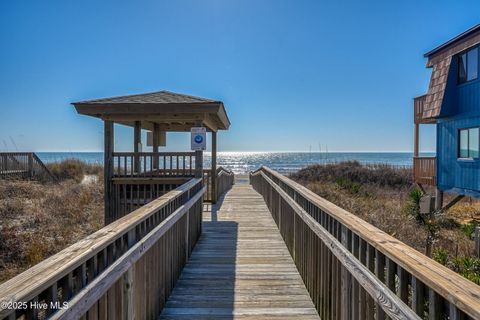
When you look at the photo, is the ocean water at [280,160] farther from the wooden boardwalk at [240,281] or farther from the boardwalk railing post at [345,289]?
the boardwalk railing post at [345,289]

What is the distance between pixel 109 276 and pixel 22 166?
16.9 metres

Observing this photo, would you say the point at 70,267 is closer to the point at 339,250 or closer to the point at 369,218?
the point at 339,250

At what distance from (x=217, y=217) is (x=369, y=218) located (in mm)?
3853

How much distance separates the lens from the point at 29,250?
5.36m

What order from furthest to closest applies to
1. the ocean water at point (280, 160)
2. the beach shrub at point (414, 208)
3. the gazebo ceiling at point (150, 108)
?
the ocean water at point (280, 160) < the beach shrub at point (414, 208) < the gazebo ceiling at point (150, 108)

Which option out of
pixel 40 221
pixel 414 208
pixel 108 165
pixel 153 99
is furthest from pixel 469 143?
pixel 40 221

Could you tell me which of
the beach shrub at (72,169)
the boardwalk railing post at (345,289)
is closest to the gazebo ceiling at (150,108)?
the boardwalk railing post at (345,289)

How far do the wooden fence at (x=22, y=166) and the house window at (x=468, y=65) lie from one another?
18018mm

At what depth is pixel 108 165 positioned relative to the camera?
277 inches

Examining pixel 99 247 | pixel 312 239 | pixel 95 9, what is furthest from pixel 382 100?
pixel 99 247

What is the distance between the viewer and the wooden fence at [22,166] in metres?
14.4

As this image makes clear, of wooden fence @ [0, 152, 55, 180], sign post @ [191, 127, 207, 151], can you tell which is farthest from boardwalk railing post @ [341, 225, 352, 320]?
wooden fence @ [0, 152, 55, 180]

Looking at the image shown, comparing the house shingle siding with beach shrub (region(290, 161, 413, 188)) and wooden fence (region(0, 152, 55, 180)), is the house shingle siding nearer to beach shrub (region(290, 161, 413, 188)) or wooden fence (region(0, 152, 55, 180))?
beach shrub (region(290, 161, 413, 188))

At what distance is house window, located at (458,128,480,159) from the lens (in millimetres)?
9853
